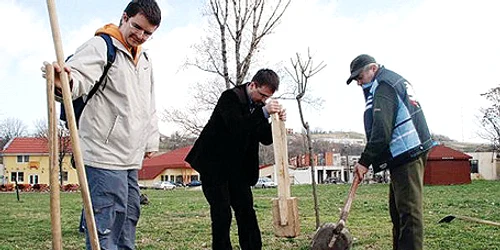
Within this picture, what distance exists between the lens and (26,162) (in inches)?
2608

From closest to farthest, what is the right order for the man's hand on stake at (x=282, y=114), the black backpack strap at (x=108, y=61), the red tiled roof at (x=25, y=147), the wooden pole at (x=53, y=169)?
the wooden pole at (x=53, y=169)
the black backpack strap at (x=108, y=61)
the man's hand on stake at (x=282, y=114)
the red tiled roof at (x=25, y=147)

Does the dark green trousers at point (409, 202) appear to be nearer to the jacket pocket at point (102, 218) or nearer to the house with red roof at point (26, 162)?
the jacket pocket at point (102, 218)

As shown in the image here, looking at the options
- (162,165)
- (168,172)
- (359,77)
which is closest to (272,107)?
(359,77)

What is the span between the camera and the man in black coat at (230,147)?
15.8 ft

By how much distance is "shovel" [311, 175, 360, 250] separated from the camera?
4859mm

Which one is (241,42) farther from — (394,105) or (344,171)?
(344,171)

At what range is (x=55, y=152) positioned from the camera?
309cm

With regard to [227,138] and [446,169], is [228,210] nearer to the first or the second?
[227,138]

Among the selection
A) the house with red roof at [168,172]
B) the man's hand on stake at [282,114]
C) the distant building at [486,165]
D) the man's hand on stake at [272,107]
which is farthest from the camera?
the house with red roof at [168,172]

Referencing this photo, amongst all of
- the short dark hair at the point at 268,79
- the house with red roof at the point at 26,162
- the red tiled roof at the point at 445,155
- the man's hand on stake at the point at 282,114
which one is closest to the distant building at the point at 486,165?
the red tiled roof at the point at 445,155

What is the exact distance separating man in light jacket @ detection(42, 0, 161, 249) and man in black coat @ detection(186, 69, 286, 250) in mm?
1045

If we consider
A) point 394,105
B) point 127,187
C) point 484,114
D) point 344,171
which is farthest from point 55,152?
point 344,171

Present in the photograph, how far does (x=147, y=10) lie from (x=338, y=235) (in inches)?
102

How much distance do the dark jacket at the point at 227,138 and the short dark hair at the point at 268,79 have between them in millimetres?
225
